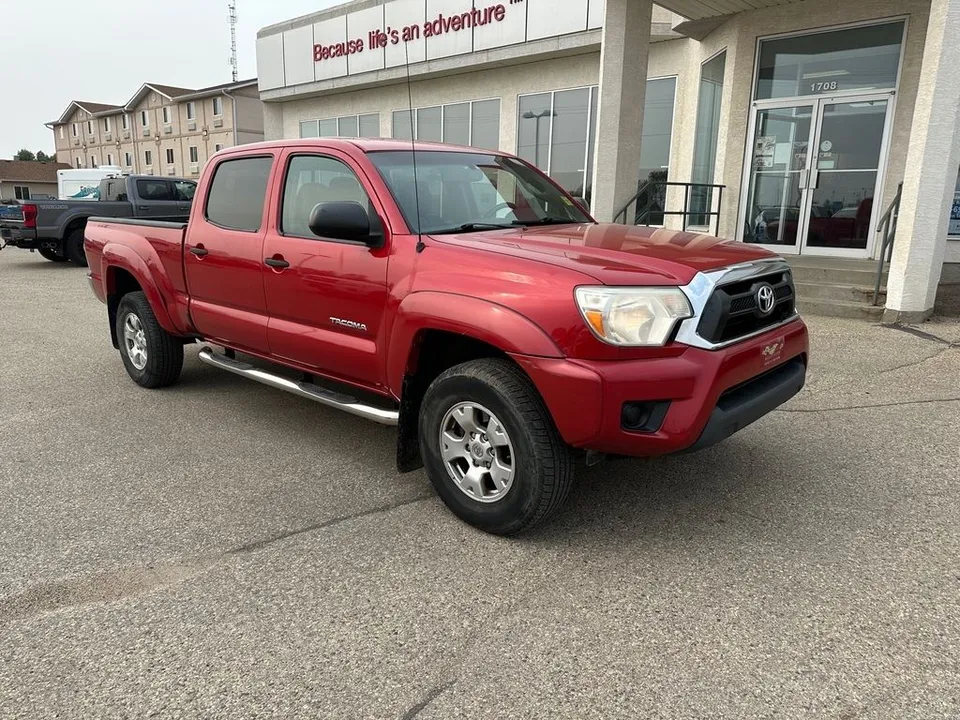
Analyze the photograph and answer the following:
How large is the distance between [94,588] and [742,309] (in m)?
3.04

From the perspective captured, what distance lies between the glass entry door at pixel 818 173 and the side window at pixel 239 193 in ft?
29.2

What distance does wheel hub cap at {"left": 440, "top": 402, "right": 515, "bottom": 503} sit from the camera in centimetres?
329

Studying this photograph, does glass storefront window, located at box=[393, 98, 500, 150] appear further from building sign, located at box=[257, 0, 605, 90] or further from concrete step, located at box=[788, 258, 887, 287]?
concrete step, located at box=[788, 258, 887, 287]

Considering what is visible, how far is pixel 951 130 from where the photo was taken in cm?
766

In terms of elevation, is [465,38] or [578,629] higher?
[465,38]

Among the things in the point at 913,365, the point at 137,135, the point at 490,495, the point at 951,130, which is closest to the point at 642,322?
the point at 490,495

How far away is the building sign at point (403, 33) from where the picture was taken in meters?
15.1

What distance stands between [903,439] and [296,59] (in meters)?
21.4

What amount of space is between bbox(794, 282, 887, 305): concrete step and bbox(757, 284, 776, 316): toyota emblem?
580 cm

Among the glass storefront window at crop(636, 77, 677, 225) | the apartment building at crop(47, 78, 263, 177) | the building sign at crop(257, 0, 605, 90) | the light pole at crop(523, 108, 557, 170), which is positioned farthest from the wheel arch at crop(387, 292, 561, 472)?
the apartment building at crop(47, 78, 263, 177)

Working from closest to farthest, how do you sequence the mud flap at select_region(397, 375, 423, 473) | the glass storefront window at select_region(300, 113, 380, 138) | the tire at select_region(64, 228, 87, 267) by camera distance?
the mud flap at select_region(397, 375, 423, 473) < the tire at select_region(64, 228, 87, 267) < the glass storefront window at select_region(300, 113, 380, 138)

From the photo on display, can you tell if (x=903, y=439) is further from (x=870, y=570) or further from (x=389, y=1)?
(x=389, y=1)

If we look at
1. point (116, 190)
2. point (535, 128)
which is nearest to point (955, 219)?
point (535, 128)

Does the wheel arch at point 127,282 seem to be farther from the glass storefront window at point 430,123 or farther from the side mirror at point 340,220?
the glass storefront window at point 430,123
